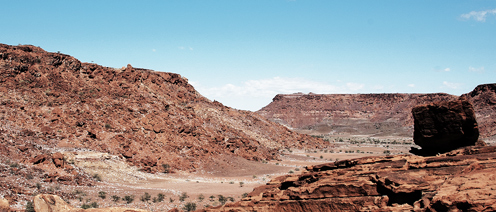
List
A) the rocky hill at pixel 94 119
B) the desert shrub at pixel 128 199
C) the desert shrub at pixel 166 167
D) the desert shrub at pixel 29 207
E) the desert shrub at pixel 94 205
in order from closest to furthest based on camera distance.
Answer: the desert shrub at pixel 29 207 → the desert shrub at pixel 94 205 → the desert shrub at pixel 128 199 → the rocky hill at pixel 94 119 → the desert shrub at pixel 166 167

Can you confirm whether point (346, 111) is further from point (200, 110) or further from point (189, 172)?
point (189, 172)

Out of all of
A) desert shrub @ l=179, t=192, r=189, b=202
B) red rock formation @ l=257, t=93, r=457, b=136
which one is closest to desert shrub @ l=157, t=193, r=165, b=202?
desert shrub @ l=179, t=192, r=189, b=202

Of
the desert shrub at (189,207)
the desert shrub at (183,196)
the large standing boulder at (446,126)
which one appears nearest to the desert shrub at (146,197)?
the desert shrub at (183,196)

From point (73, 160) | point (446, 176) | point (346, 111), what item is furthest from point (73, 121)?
point (346, 111)

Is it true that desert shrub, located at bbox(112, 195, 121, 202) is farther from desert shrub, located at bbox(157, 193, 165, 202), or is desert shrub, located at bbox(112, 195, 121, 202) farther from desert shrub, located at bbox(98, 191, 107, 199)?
desert shrub, located at bbox(157, 193, 165, 202)

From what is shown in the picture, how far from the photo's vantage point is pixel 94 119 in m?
31.3

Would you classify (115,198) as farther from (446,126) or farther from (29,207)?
(446,126)

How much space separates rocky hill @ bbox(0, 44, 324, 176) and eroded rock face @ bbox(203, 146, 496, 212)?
18.9 metres

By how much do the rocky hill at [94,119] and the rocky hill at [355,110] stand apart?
8521cm

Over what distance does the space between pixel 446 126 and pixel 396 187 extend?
4661mm

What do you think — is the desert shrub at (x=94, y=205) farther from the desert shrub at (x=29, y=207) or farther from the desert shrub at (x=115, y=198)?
the desert shrub at (x=29, y=207)

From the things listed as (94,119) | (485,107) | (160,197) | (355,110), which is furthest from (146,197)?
(355,110)

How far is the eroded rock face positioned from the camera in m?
6.32

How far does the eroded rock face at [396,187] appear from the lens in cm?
632
